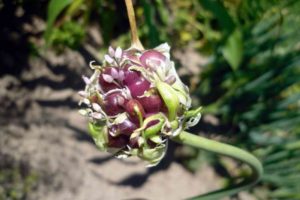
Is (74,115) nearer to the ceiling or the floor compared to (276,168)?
nearer to the ceiling

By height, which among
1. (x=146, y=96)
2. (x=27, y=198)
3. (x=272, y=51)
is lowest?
(x=146, y=96)

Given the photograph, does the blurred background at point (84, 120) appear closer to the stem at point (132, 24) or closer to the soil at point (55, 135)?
the soil at point (55, 135)

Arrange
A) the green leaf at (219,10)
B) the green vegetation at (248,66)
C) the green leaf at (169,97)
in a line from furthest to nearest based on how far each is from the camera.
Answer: the green vegetation at (248,66) < the green leaf at (219,10) < the green leaf at (169,97)

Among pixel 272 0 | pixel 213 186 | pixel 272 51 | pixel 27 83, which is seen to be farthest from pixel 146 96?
pixel 213 186

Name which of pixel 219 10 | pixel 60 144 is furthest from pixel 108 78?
pixel 60 144

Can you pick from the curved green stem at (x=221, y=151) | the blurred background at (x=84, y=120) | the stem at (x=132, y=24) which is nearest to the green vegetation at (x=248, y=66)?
the blurred background at (x=84, y=120)

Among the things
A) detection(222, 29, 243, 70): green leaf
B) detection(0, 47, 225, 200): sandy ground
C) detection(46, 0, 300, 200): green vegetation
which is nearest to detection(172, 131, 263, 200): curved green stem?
detection(222, 29, 243, 70): green leaf

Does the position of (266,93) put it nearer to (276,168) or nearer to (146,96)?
(276,168)

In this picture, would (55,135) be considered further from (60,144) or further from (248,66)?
(248,66)
